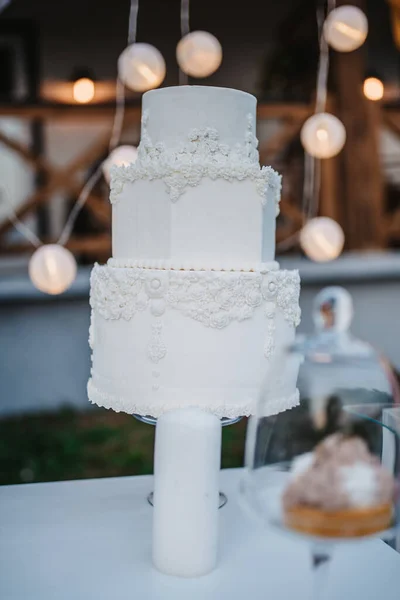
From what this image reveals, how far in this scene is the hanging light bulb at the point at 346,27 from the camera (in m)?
3.28

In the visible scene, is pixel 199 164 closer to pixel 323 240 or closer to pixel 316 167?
pixel 323 240

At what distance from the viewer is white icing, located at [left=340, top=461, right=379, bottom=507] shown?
3.49ft

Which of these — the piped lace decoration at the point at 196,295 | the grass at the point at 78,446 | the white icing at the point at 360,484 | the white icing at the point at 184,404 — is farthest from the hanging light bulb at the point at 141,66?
the white icing at the point at 360,484

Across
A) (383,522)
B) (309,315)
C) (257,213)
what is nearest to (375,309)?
(309,315)

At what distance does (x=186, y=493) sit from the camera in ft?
5.03

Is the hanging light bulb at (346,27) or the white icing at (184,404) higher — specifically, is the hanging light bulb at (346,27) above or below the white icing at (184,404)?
above

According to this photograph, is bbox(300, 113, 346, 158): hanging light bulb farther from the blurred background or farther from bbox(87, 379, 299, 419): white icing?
bbox(87, 379, 299, 419): white icing

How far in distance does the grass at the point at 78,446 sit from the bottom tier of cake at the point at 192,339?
6.65 feet

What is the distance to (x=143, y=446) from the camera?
4.33m

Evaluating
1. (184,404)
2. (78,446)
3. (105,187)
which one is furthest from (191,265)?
(105,187)

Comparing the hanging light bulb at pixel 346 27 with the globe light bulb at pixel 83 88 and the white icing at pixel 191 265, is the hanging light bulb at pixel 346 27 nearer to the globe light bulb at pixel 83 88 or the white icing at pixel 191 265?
the globe light bulb at pixel 83 88

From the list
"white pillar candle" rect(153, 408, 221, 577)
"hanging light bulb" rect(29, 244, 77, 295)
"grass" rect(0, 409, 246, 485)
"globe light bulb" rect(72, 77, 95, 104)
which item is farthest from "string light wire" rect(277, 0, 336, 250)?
"white pillar candle" rect(153, 408, 221, 577)

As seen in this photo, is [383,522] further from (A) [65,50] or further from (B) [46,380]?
(A) [65,50]

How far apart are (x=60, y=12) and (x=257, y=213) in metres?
5.73
